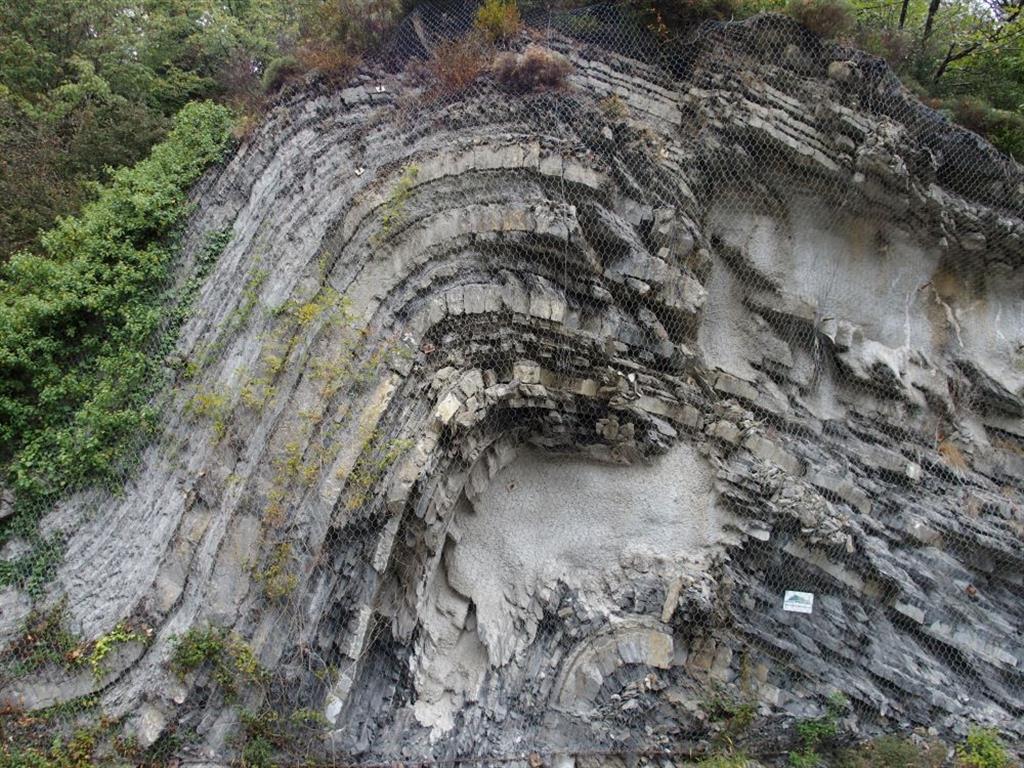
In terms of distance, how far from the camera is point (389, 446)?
5328 millimetres

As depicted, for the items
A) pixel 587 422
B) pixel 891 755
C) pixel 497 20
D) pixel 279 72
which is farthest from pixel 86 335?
pixel 891 755

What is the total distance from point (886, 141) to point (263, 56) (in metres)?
7.46

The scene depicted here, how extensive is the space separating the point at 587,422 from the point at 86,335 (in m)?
4.54

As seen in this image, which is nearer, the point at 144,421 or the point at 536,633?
the point at 144,421

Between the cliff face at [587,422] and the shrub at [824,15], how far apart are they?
0.73ft

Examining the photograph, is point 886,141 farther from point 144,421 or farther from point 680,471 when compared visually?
point 144,421

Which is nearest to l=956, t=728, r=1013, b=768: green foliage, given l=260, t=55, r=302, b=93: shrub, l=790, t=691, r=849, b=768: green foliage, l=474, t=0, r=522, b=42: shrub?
l=790, t=691, r=849, b=768: green foliage

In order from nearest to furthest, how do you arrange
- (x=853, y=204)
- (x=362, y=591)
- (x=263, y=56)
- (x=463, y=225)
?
(x=362, y=591) → (x=463, y=225) → (x=853, y=204) → (x=263, y=56)

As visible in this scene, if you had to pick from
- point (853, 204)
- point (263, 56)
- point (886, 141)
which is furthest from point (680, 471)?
point (263, 56)

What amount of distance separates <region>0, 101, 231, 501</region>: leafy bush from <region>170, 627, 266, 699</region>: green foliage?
5.45ft

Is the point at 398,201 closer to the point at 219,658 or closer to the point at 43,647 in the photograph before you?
the point at 219,658

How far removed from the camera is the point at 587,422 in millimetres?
6477

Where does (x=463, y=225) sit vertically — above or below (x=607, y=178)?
below

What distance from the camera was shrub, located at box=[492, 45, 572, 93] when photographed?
22.9ft
